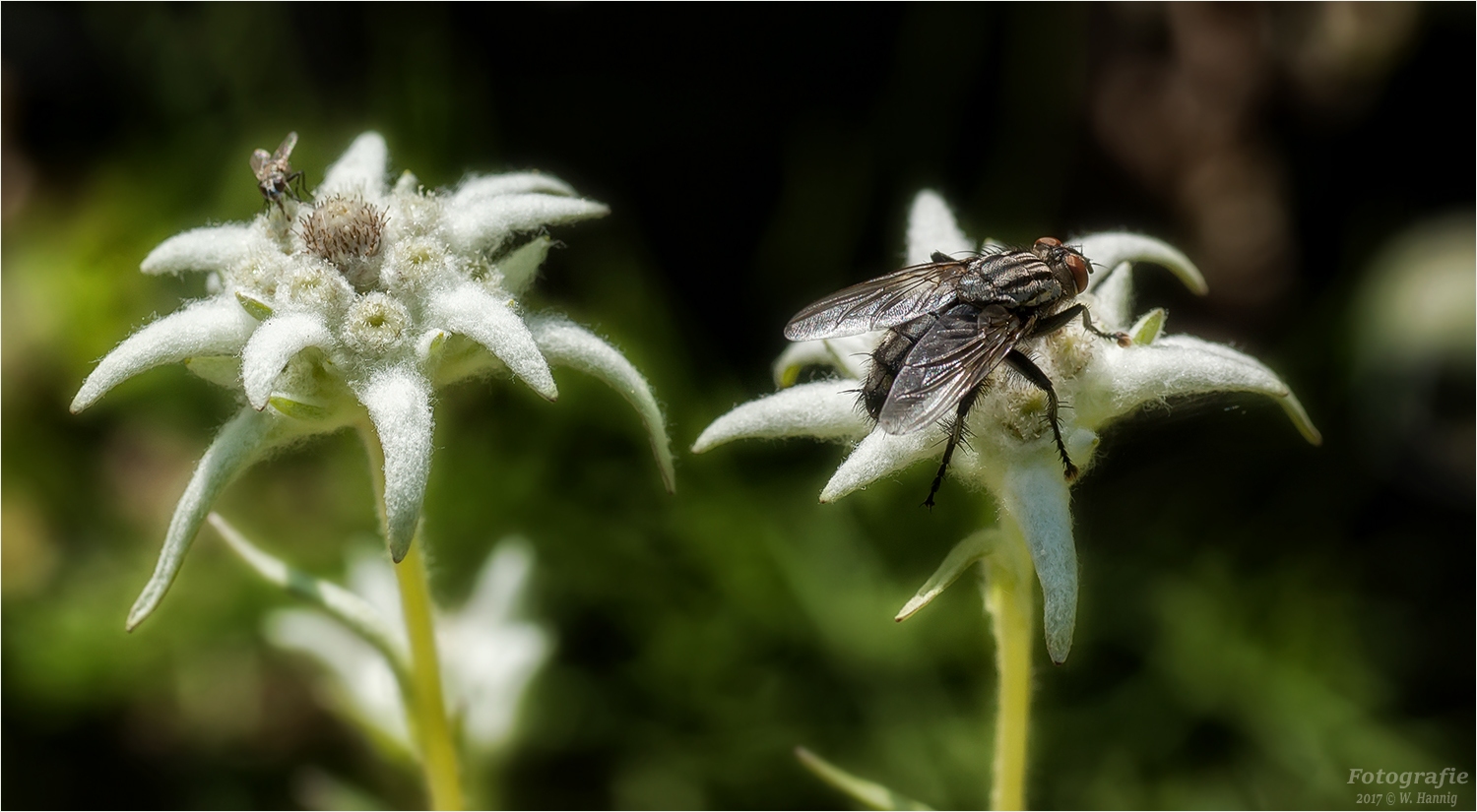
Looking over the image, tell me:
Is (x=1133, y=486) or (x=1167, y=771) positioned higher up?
(x=1133, y=486)

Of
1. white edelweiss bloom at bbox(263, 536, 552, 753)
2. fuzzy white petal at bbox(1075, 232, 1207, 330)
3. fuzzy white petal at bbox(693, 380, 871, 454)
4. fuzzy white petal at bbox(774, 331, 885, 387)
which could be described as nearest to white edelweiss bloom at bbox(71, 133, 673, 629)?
fuzzy white petal at bbox(693, 380, 871, 454)

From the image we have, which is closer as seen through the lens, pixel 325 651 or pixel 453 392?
pixel 325 651

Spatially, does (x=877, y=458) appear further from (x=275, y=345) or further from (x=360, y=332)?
(x=275, y=345)

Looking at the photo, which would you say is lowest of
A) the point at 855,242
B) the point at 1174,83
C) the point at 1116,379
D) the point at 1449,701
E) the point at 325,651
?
the point at 1449,701

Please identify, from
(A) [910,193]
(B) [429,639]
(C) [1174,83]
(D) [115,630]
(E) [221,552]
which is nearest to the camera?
(B) [429,639]

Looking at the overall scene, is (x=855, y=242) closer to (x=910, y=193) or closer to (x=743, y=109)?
(x=910, y=193)

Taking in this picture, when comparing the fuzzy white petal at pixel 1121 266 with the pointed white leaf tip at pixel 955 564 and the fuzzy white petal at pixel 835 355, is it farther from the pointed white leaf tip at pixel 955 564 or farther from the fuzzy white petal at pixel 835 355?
the pointed white leaf tip at pixel 955 564

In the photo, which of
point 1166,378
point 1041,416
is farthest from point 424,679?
point 1166,378

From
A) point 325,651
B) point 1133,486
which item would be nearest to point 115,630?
point 325,651

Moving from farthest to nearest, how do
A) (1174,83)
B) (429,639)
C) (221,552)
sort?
1. (1174,83)
2. (221,552)
3. (429,639)
